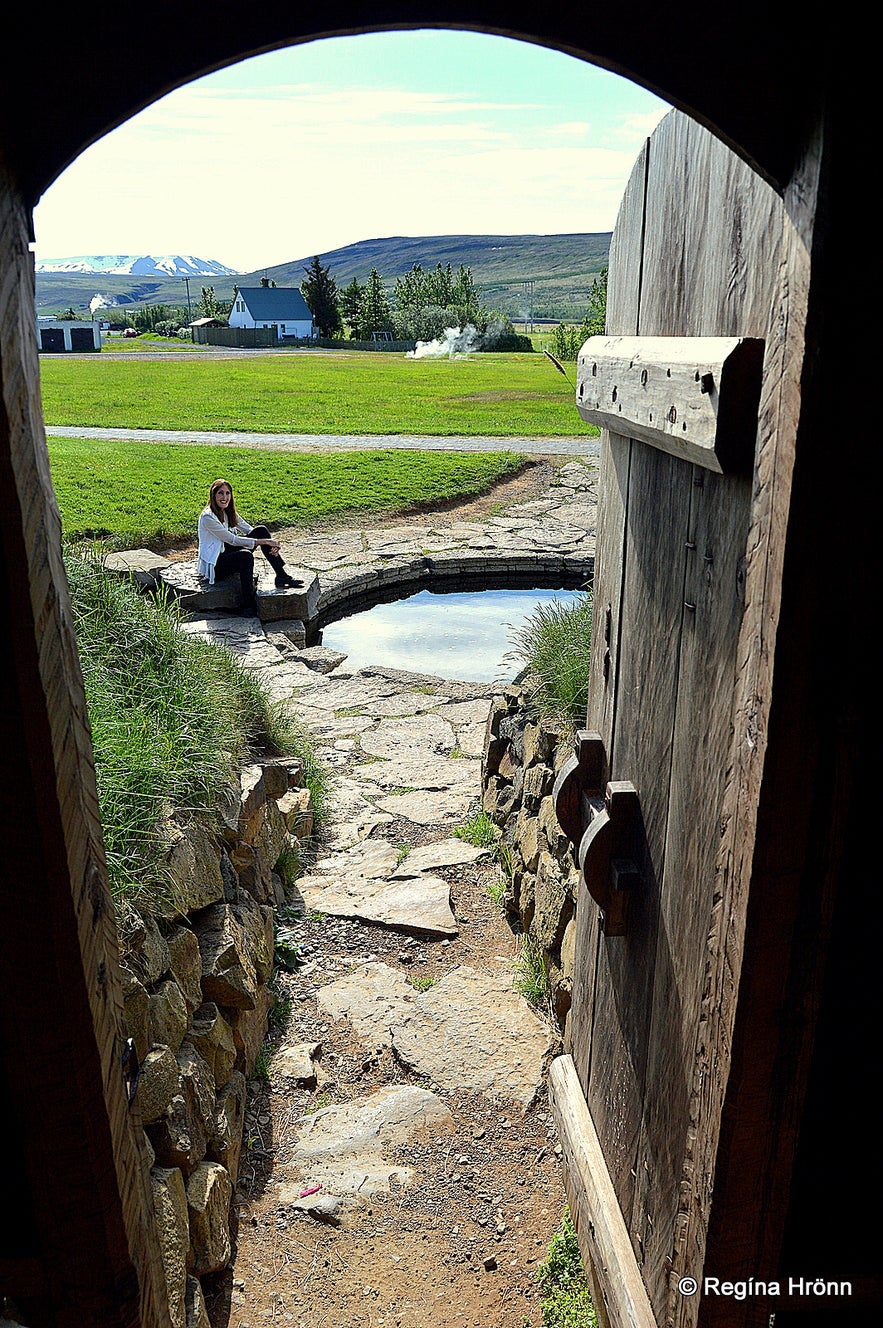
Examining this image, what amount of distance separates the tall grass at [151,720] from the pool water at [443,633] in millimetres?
3332

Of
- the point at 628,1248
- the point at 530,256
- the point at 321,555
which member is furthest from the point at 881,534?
the point at 530,256

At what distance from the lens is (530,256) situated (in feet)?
634

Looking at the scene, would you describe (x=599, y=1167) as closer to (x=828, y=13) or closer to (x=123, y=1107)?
(x=123, y=1107)

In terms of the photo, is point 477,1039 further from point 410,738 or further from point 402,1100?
point 410,738

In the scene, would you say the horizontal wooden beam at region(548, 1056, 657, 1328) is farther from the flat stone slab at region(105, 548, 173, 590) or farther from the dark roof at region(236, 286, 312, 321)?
the dark roof at region(236, 286, 312, 321)

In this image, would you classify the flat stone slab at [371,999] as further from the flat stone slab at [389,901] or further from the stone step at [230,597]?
the stone step at [230,597]

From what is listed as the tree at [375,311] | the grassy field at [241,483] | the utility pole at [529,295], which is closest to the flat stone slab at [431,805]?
the grassy field at [241,483]

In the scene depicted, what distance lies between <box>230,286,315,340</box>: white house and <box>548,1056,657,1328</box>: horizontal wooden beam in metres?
87.5

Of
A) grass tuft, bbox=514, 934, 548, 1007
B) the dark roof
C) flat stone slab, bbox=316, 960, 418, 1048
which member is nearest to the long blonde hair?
flat stone slab, bbox=316, 960, 418, 1048

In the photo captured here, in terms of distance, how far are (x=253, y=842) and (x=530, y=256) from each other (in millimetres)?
206481

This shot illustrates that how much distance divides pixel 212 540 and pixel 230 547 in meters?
0.17

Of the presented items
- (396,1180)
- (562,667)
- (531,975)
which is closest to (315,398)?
(562,667)

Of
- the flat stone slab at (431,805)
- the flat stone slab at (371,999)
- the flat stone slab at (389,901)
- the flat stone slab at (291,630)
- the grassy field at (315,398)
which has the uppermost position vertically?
the grassy field at (315,398)

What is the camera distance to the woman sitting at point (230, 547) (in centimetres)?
834
